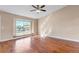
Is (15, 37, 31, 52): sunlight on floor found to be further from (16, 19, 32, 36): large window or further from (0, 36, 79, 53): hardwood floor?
(16, 19, 32, 36): large window

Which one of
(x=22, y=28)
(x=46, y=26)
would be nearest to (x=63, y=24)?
(x=46, y=26)

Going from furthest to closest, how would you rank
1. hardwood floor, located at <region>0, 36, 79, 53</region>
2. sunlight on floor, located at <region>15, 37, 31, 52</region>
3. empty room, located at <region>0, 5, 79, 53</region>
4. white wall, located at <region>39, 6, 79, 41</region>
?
white wall, located at <region>39, 6, 79, 41</region> < empty room, located at <region>0, 5, 79, 53</region> < sunlight on floor, located at <region>15, 37, 31, 52</region> < hardwood floor, located at <region>0, 36, 79, 53</region>

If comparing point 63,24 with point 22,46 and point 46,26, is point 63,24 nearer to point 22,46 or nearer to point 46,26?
point 46,26

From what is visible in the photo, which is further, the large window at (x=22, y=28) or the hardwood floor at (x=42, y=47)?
the large window at (x=22, y=28)

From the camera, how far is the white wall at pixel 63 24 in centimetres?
454

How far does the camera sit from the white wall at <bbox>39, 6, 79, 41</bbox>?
4539 mm

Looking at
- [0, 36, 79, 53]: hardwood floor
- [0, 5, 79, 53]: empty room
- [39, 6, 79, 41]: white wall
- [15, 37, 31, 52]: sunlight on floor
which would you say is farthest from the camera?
[39, 6, 79, 41]: white wall

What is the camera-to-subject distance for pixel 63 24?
511cm

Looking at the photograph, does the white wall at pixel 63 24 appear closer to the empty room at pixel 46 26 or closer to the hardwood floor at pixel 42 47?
the empty room at pixel 46 26

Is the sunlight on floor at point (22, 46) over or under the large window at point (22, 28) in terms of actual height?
under

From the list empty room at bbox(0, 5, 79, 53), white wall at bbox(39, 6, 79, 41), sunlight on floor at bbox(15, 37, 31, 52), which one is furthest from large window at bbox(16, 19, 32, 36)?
white wall at bbox(39, 6, 79, 41)

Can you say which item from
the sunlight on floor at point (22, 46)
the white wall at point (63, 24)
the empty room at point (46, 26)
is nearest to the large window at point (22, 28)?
the empty room at point (46, 26)

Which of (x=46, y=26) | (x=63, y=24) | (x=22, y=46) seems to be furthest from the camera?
(x=63, y=24)
